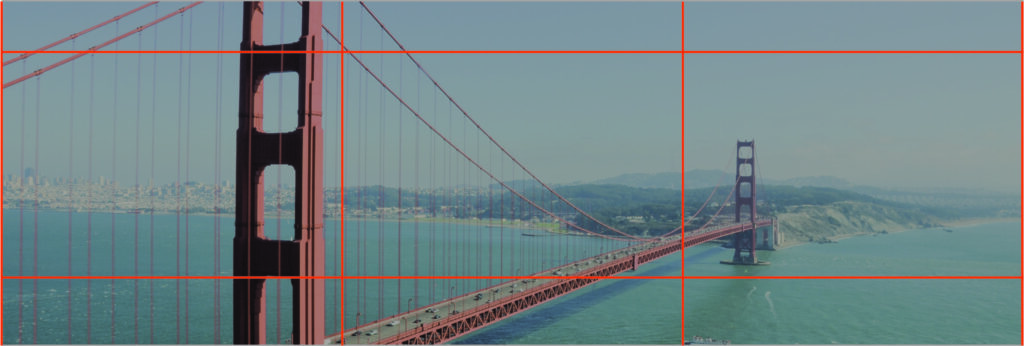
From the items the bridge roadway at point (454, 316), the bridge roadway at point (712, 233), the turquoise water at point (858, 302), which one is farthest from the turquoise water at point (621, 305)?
the bridge roadway at point (712, 233)

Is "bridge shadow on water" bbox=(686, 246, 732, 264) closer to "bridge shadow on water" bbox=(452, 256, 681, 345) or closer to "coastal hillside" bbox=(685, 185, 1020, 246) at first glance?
"coastal hillside" bbox=(685, 185, 1020, 246)

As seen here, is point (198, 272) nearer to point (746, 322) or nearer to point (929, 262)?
point (746, 322)

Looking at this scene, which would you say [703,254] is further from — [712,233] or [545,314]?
[545,314]

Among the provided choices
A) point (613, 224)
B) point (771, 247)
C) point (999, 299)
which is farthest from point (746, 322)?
point (613, 224)

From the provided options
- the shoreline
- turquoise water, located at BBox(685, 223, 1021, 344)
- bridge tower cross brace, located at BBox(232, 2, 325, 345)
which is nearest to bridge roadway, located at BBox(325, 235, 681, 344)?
bridge tower cross brace, located at BBox(232, 2, 325, 345)

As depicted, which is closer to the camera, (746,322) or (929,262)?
(746,322)

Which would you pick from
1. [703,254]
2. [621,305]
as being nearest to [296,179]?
[621,305]
